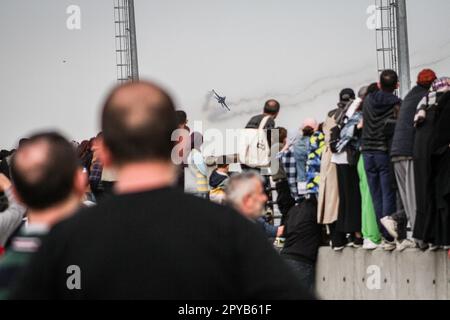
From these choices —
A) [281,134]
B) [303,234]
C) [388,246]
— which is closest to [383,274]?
[388,246]

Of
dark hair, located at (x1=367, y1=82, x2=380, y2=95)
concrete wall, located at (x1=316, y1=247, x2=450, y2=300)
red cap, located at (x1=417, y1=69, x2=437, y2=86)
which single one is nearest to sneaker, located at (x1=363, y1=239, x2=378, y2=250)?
concrete wall, located at (x1=316, y1=247, x2=450, y2=300)

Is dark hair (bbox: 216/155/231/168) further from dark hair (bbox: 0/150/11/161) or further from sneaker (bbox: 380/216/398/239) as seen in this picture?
dark hair (bbox: 0/150/11/161)

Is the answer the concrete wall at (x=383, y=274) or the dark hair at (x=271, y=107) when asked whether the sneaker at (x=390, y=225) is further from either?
the dark hair at (x=271, y=107)

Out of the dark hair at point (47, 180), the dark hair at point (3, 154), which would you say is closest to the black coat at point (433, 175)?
the dark hair at point (47, 180)

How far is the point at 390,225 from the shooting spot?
13.4 m

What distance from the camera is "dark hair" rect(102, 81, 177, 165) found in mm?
3994

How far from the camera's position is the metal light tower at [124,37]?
67.6ft

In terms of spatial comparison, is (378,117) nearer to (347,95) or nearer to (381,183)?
(381,183)

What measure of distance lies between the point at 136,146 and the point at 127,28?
17173 mm

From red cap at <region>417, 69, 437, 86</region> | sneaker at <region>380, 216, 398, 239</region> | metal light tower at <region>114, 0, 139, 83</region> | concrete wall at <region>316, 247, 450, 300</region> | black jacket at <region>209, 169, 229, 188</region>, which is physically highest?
metal light tower at <region>114, 0, 139, 83</region>

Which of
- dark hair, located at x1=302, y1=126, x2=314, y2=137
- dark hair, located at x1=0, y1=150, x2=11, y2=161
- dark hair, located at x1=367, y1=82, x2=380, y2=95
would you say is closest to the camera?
dark hair, located at x1=367, y1=82, x2=380, y2=95

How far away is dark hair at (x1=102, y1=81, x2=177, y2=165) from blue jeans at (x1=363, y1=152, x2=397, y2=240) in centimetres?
958

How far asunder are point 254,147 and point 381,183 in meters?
2.87

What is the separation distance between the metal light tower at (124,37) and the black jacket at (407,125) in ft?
26.4
